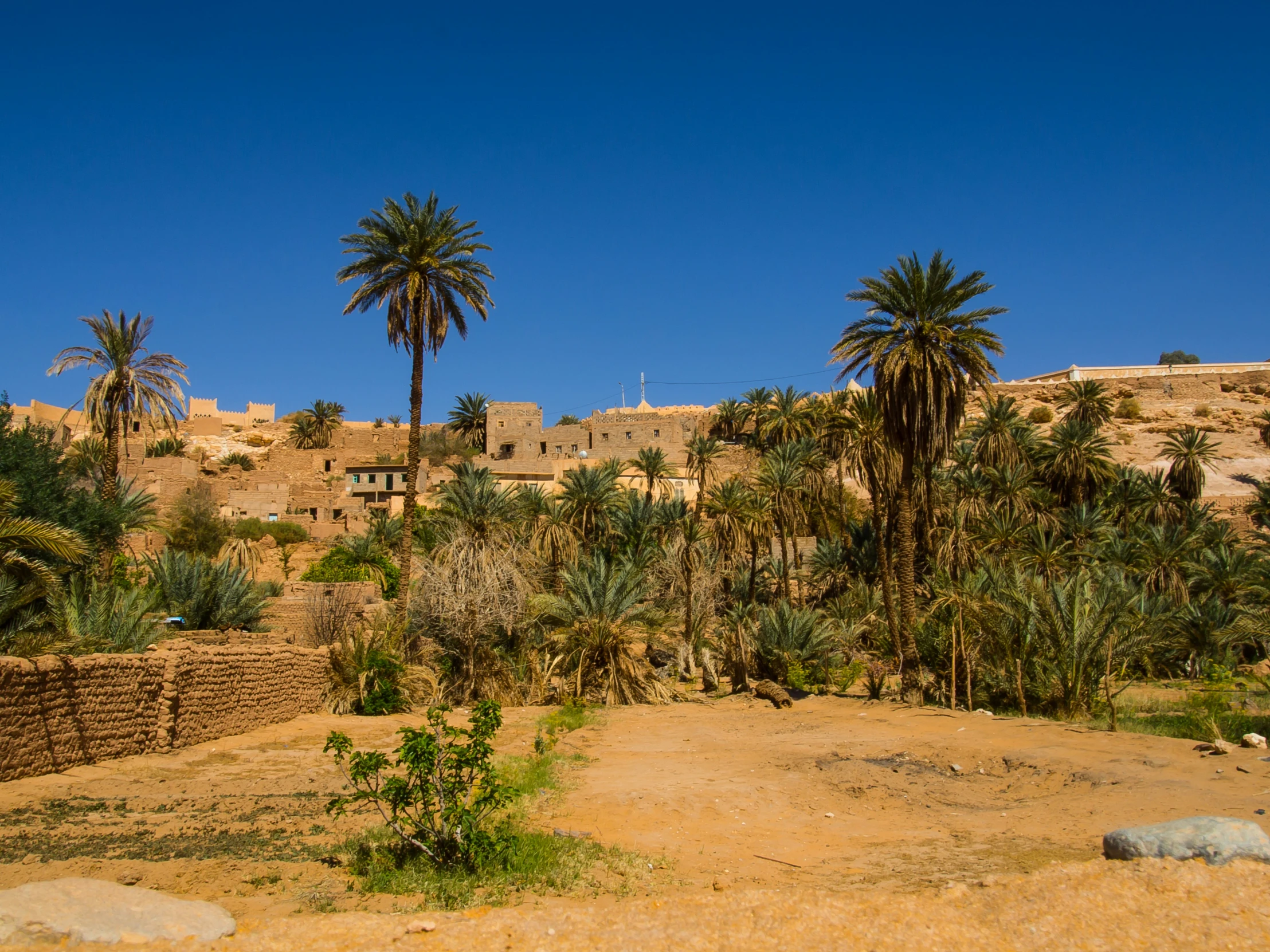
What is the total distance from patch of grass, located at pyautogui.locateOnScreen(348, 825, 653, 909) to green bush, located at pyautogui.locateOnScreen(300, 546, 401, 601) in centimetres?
2469

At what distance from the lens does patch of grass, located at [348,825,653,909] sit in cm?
693

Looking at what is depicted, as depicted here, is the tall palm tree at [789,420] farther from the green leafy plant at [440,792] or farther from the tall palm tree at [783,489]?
the green leafy plant at [440,792]

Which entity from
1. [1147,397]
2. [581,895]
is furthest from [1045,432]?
[581,895]

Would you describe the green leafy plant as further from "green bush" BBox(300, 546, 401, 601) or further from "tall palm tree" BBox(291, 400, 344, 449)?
"tall palm tree" BBox(291, 400, 344, 449)

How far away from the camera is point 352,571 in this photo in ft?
111

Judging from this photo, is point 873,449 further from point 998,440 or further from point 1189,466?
point 1189,466

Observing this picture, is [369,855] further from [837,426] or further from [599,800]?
[837,426]

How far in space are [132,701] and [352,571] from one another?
22025mm

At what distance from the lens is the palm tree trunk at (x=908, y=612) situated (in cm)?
2044

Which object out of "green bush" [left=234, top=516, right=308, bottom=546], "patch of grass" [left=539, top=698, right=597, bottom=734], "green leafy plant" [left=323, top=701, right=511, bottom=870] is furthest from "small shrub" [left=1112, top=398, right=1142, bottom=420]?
"green leafy plant" [left=323, top=701, right=511, bottom=870]

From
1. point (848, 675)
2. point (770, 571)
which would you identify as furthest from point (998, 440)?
point (848, 675)

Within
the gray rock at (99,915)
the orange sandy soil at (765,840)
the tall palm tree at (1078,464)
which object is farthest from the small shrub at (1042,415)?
the gray rock at (99,915)

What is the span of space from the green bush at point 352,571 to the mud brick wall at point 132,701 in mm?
15828

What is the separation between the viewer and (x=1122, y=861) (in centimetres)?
716
